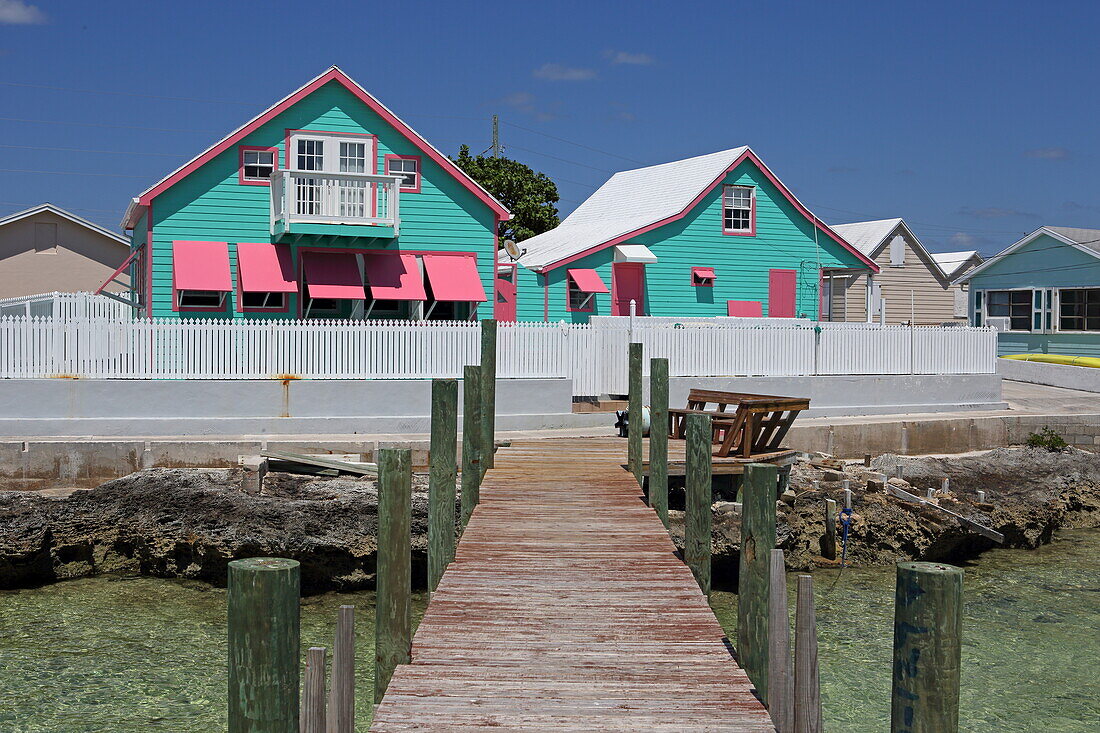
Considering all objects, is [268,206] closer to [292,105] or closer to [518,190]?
[292,105]

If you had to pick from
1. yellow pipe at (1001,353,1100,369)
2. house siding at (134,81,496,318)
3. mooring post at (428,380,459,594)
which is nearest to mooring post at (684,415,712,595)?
mooring post at (428,380,459,594)

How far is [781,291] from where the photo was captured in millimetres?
32812

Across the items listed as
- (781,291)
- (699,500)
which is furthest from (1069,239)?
(699,500)

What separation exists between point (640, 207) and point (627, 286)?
13.4ft

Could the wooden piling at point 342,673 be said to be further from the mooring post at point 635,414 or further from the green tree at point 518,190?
the green tree at point 518,190

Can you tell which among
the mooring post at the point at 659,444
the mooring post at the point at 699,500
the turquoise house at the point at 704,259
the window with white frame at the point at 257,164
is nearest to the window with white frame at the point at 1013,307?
the turquoise house at the point at 704,259

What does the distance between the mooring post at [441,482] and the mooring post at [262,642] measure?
5146mm

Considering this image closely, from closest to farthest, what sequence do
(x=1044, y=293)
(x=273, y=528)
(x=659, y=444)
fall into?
(x=659, y=444) → (x=273, y=528) → (x=1044, y=293)

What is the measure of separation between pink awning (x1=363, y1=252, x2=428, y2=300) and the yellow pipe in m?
18.8

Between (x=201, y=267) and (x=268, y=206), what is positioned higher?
(x=268, y=206)

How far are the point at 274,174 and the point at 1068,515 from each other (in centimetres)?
1701

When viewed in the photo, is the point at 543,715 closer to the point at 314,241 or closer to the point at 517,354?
the point at 517,354

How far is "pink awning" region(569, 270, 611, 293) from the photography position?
3088cm

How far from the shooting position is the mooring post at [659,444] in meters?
11.4
